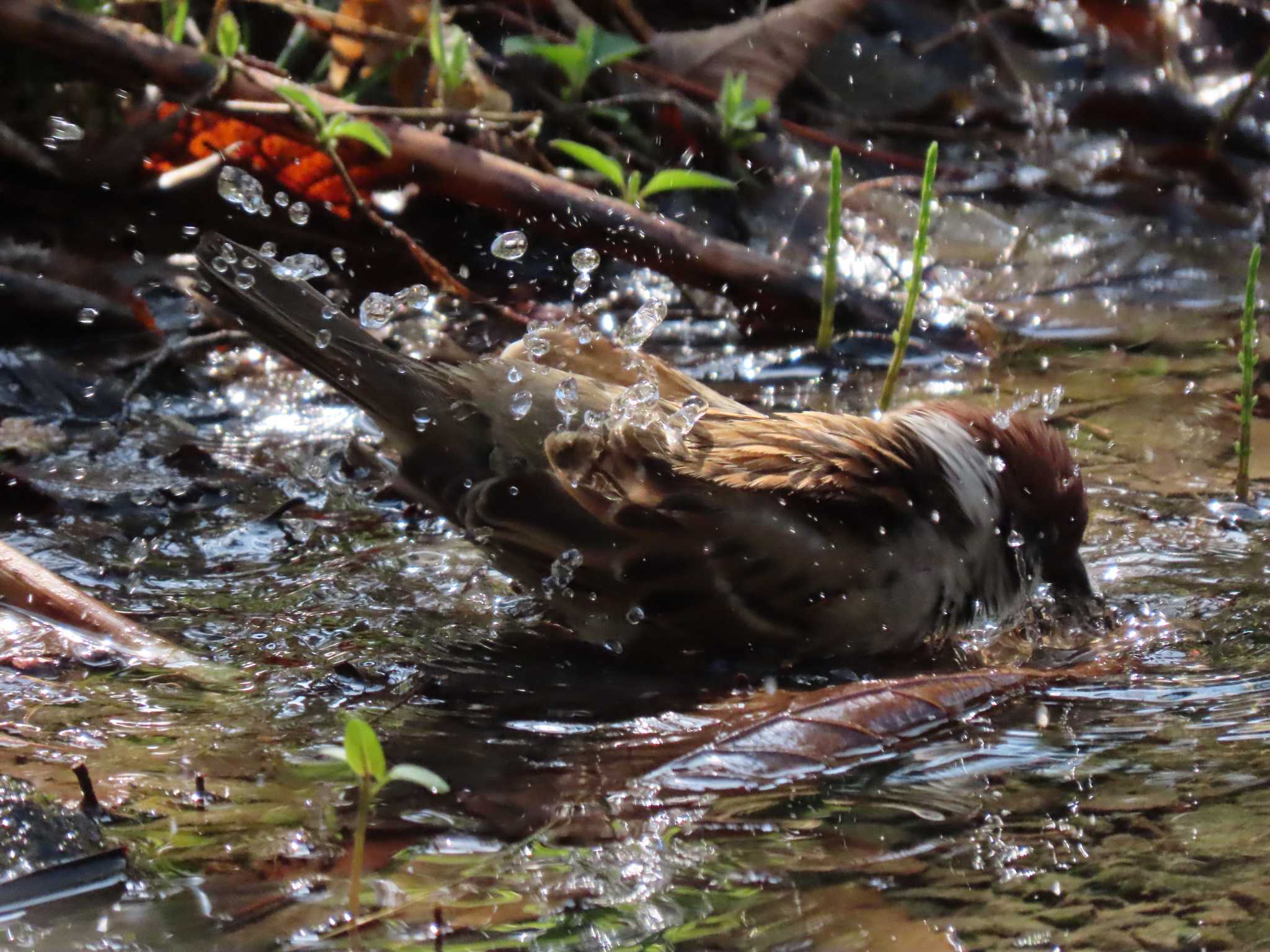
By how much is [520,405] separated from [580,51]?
8.00ft

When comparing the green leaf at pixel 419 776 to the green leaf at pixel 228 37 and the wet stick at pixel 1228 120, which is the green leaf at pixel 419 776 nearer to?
the green leaf at pixel 228 37

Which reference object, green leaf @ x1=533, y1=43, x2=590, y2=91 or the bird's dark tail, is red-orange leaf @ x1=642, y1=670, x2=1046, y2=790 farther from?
green leaf @ x1=533, y1=43, x2=590, y2=91

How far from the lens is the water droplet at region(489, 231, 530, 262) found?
477 centimetres


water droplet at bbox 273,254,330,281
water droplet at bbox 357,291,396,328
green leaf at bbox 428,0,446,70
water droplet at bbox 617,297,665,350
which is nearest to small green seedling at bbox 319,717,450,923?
water droplet at bbox 273,254,330,281

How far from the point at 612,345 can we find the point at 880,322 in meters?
1.44

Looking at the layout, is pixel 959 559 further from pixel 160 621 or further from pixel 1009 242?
pixel 1009 242

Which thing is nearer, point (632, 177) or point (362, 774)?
point (362, 774)

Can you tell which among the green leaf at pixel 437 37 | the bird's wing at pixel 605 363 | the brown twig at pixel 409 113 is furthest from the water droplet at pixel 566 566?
the green leaf at pixel 437 37

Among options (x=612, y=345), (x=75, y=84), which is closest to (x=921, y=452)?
(x=612, y=345)

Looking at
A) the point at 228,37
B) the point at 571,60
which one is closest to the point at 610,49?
the point at 571,60

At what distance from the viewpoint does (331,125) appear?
4.45m

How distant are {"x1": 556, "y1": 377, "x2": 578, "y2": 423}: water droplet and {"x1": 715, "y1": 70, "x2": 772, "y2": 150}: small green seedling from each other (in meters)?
2.49

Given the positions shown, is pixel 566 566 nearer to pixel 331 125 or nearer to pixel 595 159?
pixel 595 159

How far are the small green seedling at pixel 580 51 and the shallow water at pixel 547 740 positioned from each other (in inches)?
60.4
